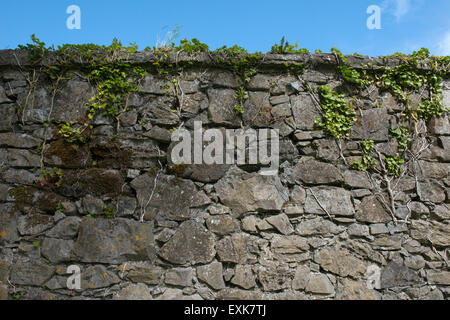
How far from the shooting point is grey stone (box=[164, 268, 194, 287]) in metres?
2.43

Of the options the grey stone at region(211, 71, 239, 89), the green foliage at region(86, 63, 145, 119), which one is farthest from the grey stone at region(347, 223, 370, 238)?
the green foliage at region(86, 63, 145, 119)

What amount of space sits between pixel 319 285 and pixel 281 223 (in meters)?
0.66

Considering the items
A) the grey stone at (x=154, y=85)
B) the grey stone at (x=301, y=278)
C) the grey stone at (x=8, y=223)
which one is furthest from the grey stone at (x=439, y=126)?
the grey stone at (x=8, y=223)

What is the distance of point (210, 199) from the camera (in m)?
2.57

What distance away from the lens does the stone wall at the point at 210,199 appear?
2.46 metres

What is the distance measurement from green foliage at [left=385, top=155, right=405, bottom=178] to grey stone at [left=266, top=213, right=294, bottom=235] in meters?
1.15

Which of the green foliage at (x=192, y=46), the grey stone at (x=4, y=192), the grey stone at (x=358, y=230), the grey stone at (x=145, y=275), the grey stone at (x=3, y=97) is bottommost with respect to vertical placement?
the grey stone at (x=145, y=275)

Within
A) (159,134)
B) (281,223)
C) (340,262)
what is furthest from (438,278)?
(159,134)

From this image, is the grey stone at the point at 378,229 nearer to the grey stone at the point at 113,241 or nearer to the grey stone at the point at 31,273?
the grey stone at the point at 113,241

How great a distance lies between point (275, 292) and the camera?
2467 mm

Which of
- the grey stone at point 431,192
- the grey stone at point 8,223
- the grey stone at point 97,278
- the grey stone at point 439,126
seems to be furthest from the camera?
the grey stone at point 439,126

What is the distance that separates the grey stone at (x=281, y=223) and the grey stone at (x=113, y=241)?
1130mm

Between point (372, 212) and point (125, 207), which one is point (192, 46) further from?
point (372, 212)

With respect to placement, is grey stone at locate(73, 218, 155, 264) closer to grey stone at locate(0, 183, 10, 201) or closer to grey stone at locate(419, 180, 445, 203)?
grey stone at locate(0, 183, 10, 201)
